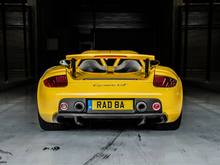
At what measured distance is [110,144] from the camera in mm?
Answer: 4520

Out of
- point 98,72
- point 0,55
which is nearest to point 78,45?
point 0,55

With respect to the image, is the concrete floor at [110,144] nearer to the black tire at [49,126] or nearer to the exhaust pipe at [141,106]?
the black tire at [49,126]

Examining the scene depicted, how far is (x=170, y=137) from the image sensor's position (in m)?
4.88

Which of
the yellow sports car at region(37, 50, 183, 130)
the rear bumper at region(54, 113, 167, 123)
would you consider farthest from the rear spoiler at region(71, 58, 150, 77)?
the rear bumper at region(54, 113, 167, 123)

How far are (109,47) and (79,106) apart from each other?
926 inches

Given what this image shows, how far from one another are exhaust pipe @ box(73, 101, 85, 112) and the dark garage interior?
14.8 inches

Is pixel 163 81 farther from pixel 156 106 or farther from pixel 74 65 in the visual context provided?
pixel 74 65

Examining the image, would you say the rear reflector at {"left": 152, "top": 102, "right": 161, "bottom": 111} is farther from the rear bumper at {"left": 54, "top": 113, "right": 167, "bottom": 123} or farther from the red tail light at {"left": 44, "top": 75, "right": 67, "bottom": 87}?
the red tail light at {"left": 44, "top": 75, "right": 67, "bottom": 87}

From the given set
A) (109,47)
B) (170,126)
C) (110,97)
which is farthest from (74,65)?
(109,47)

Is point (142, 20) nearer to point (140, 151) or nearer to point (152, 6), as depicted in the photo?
point (152, 6)

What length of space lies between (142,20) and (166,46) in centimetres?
509

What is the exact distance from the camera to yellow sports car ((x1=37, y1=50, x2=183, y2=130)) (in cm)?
470

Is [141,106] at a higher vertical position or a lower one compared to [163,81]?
lower

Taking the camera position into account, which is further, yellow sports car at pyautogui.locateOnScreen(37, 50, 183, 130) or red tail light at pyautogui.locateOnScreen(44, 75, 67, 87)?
red tail light at pyautogui.locateOnScreen(44, 75, 67, 87)
